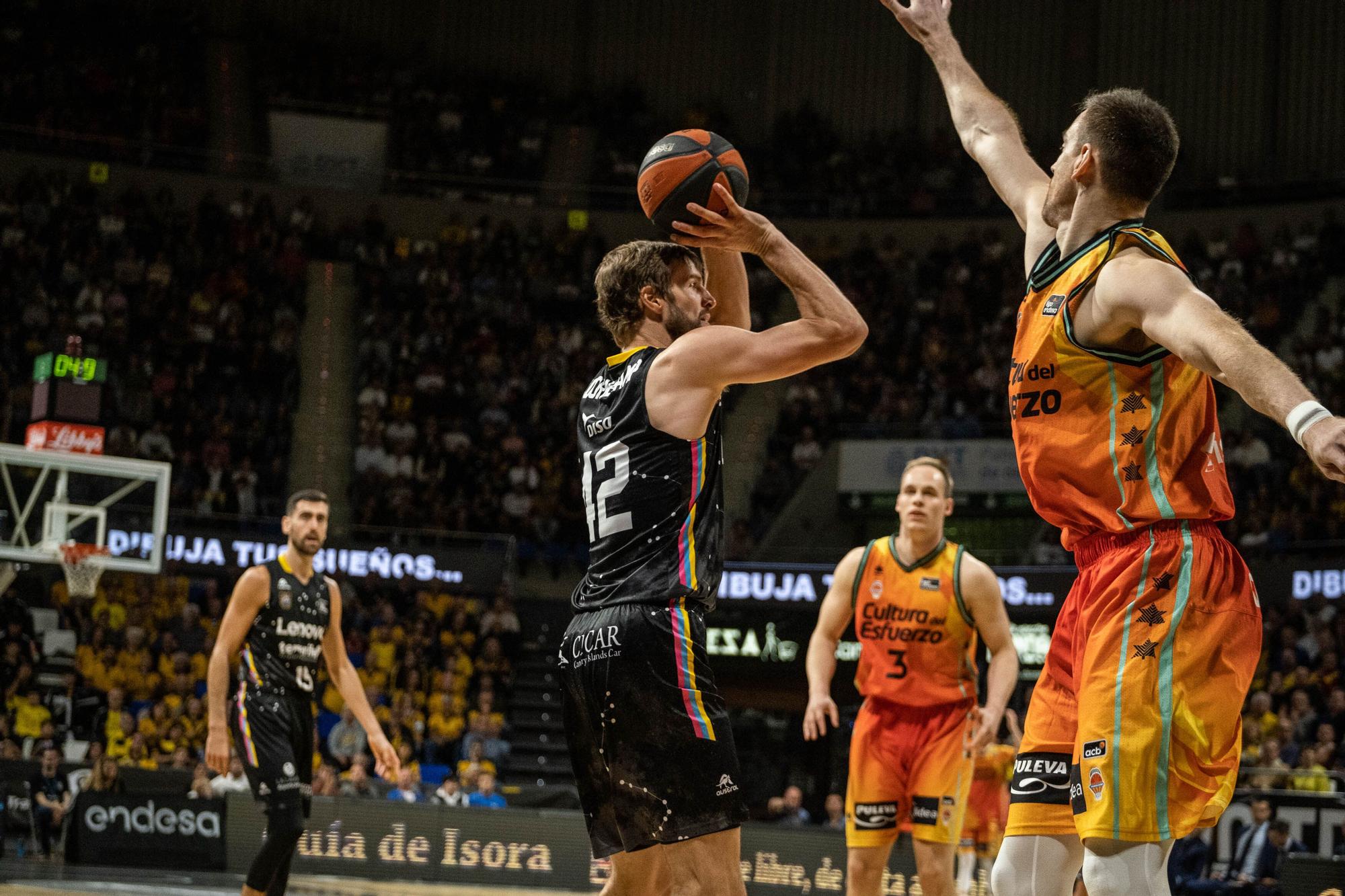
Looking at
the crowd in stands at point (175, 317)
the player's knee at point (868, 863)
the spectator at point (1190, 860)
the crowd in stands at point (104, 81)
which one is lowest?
the spectator at point (1190, 860)

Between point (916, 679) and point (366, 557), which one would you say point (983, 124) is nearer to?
point (916, 679)

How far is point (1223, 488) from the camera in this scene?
139 inches

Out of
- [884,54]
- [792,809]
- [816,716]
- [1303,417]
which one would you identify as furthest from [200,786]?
[884,54]

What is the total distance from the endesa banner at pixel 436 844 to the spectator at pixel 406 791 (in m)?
0.64

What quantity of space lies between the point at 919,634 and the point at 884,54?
72.1 feet

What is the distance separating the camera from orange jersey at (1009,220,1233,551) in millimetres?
3475

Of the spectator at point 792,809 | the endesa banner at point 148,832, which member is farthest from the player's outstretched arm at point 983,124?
the spectator at point 792,809

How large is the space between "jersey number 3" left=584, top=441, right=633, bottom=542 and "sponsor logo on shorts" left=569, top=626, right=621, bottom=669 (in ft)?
0.89

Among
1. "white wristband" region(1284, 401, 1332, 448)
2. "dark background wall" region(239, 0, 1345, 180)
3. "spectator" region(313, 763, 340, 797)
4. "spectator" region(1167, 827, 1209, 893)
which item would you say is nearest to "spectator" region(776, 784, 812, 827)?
"spectator" region(1167, 827, 1209, 893)

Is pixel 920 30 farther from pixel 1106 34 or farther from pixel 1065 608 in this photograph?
pixel 1106 34

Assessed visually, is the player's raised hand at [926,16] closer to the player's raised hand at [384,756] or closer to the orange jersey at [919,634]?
the orange jersey at [919,634]

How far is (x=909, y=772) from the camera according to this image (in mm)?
7141

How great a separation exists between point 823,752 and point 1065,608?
15.5m

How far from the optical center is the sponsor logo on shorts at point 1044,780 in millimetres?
3744
